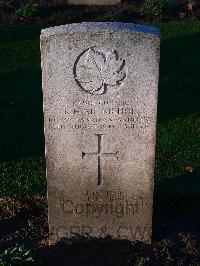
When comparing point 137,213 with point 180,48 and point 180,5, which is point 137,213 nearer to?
point 180,48

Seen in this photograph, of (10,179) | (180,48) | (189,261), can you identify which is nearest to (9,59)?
(180,48)

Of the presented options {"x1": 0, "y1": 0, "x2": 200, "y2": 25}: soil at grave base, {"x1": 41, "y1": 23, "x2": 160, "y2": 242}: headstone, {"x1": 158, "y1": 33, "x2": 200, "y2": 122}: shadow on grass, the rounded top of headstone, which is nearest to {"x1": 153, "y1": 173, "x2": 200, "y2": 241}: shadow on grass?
{"x1": 41, "y1": 23, "x2": 160, "y2": 242}: headstone

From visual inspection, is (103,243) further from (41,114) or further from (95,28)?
(41,114)

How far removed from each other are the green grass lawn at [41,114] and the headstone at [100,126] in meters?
0.98

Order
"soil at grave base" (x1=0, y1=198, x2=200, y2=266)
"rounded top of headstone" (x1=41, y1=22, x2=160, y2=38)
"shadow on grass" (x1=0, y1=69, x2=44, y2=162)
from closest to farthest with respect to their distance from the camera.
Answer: "rounded top of headstone" (x1=41, y1=22, x2=160, y2=38) → "soil at grave base" (x1=0, y1=198, x2=200, y2=266) → "shadow on grass" (x1=0, y1=69, x2=44, y2=162)

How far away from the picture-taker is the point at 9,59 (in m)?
9.81

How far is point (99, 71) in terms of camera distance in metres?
4.40

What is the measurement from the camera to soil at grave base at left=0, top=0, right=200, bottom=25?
1182 cm

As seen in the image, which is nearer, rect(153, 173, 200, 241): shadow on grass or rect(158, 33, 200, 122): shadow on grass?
rect(153, 173, 200, 241): shadow on grass

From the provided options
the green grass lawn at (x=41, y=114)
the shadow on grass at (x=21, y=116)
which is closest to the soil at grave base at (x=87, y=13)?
the green grass lawn at (x=41, y=114)

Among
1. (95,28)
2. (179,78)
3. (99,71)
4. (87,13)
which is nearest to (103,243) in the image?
(99,71)

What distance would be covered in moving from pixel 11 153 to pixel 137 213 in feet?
7.72

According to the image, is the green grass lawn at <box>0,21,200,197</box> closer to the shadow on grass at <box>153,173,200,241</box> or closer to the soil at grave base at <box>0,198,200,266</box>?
the shadow on grass at <box>153,173,200,241</box>

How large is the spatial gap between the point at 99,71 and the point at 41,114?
11.5 feet
